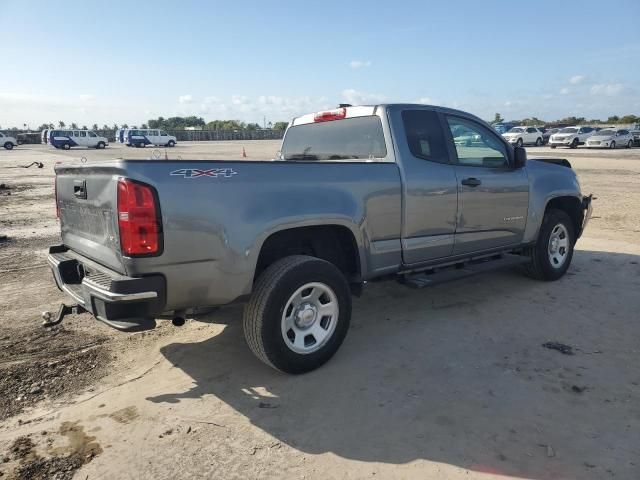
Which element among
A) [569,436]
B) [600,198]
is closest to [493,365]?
[569,436]

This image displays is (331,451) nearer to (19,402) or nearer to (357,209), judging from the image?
(357,209)

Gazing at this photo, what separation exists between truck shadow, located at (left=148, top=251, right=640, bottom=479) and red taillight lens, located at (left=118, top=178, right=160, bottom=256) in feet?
3.80

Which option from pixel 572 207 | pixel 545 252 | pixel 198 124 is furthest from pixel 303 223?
pixel 198 124

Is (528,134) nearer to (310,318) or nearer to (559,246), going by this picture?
(559,246)

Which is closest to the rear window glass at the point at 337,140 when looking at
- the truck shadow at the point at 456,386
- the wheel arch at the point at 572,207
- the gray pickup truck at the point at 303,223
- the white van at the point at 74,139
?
the gray pickup truck at the point at 303,223

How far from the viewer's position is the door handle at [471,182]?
4.60 m

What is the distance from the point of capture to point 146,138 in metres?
50.0

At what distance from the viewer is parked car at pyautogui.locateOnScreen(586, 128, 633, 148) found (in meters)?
35.2

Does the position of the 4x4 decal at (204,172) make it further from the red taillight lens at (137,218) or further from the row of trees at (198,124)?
the row of trees at (198,124)

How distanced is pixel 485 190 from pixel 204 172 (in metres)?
2.93

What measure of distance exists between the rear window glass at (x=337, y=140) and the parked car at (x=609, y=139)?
36480 mm

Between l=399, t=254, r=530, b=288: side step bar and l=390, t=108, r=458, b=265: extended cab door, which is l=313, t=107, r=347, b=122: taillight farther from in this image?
l=399, t=254, r=530, b=288: side step bar

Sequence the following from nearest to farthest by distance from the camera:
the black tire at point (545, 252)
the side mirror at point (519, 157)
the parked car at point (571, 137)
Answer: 1. the side mirror at point (519, 157)
2. the black tire at point (545, 252)
3. the parked car at point (571, 137)

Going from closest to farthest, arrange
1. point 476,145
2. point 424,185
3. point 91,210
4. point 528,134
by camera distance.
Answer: point 91,210, point 424,185, point 476,145, point 528,134
